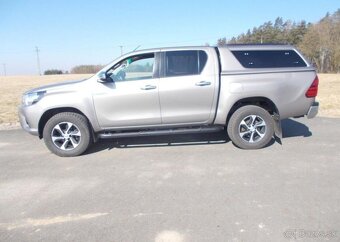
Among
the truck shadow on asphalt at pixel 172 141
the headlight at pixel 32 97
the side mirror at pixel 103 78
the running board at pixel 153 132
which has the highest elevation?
the side mirror at pixel 103 78

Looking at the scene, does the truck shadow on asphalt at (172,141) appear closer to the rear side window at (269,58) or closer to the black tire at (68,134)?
the black tire at (68,134)

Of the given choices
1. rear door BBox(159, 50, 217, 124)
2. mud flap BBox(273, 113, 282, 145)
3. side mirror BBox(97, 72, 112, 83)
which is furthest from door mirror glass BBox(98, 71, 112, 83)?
mud flap BBox(273, 113, 282, 145)

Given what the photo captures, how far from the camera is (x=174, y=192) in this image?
383 cm

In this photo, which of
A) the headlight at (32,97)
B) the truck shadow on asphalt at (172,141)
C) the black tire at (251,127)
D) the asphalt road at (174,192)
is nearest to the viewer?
the asphalt road at (174,192)

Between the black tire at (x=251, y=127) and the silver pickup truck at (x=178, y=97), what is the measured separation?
0.02 meters

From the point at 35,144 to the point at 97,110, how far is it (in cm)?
195

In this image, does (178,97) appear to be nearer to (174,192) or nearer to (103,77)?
(103,77)

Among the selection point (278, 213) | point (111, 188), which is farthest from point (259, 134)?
point (111, 188)

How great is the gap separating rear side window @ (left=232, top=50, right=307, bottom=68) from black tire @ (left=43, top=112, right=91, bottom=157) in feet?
10.2

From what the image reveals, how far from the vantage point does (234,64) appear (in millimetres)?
5352

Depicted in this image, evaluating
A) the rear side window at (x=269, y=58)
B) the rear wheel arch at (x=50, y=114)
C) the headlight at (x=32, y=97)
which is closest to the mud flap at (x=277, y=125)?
the rear side window at (x=269, y=58)

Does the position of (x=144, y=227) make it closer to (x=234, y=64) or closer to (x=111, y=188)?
(x=111, y=188)

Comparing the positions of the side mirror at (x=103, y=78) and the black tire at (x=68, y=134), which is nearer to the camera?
the side mirror at (x=103, y=78)

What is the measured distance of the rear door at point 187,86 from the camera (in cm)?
523
